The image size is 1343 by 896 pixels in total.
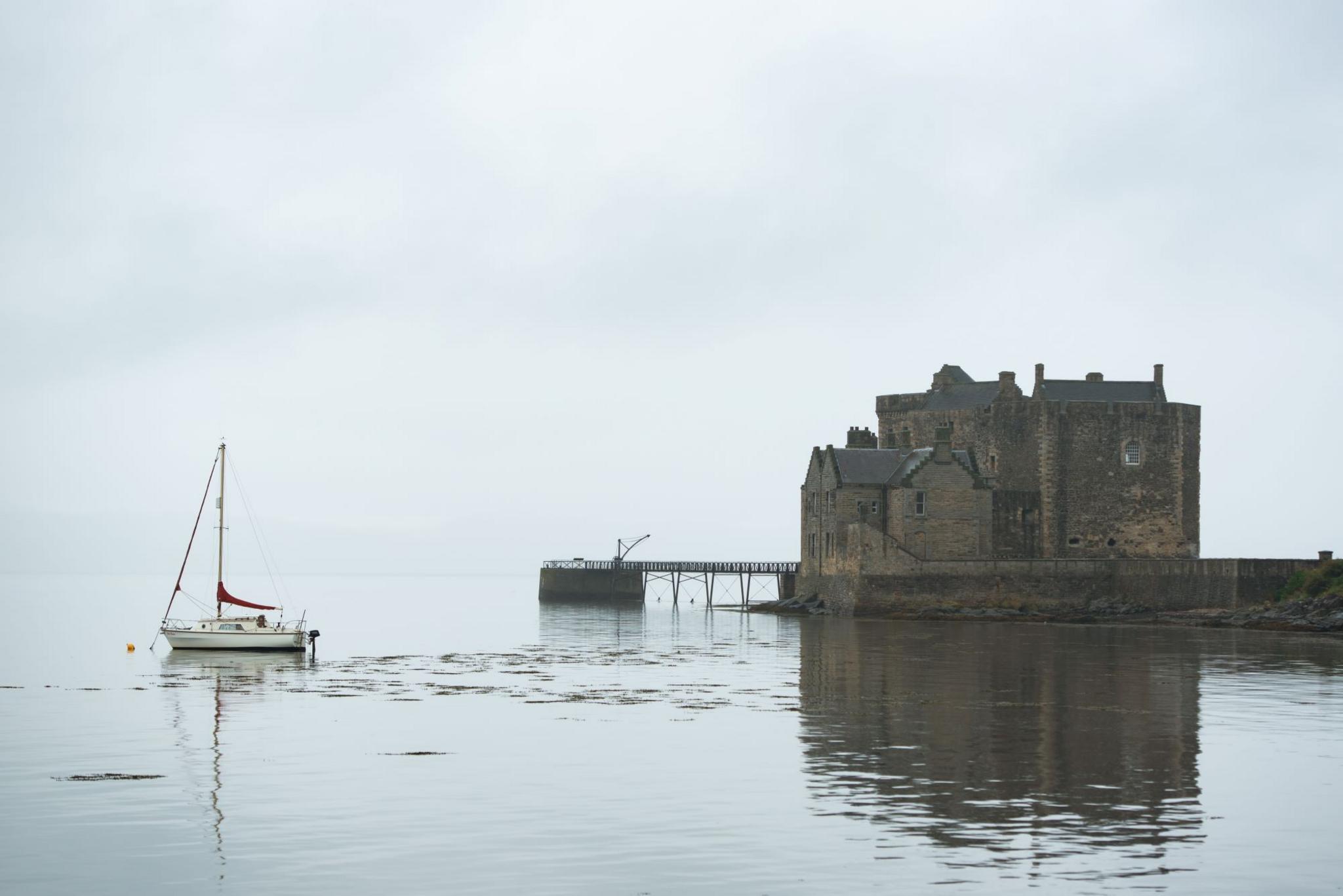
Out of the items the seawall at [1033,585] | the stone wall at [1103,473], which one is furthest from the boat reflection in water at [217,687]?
the stone wall at [1103,473]

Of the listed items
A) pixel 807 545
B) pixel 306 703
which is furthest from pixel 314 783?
pixel 807 545

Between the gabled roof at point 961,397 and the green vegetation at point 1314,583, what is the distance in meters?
19.4

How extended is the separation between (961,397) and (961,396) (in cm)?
4

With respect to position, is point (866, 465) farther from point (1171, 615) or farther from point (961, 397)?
point (1171, 615)

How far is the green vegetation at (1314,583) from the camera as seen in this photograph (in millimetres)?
64875

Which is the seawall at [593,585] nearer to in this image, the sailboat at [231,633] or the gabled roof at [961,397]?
the gabled roof at [961,397]

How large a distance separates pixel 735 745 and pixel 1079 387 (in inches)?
2397

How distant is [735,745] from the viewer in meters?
25.7

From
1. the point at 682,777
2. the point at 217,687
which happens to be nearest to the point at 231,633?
the point at 217,687

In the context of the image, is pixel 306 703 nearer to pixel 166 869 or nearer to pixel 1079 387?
pixel 166 869

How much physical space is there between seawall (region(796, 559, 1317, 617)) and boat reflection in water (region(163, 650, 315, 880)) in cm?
3214

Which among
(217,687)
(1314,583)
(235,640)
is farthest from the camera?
(1314,583)

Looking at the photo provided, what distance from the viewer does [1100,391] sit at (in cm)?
8256

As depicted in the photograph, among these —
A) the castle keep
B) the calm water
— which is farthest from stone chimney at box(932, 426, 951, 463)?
the calm water
